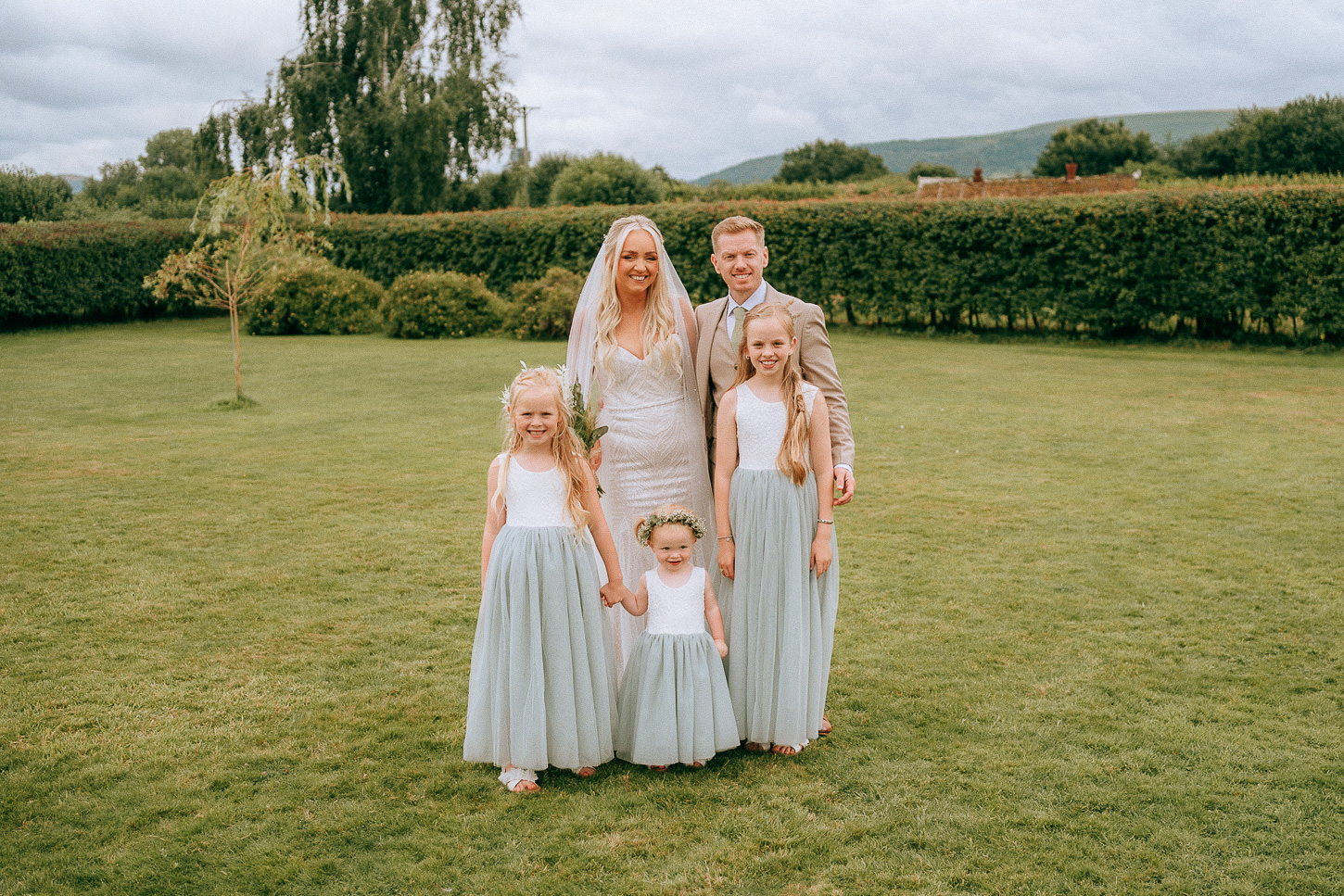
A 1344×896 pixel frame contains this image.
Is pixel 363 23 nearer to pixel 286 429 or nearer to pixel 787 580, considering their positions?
pixel 286 429

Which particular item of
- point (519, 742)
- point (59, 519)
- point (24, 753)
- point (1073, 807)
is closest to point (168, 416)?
point (59, 519)

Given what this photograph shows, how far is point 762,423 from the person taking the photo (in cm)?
381

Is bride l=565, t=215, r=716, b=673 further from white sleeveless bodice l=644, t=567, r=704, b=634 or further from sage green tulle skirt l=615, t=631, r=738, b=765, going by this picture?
sage green tulle skirt l=615, t=631, r=738, b=765

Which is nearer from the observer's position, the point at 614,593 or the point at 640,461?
the point at 614,593

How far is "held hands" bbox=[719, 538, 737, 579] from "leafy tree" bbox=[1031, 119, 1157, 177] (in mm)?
68064

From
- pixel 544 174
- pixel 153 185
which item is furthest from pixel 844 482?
pixel 153 185

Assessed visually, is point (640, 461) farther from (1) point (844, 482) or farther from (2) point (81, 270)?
(2) point (81, 270)

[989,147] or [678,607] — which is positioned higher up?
[989,147]

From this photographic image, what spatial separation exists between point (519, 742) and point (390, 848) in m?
0.54

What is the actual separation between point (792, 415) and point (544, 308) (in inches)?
608

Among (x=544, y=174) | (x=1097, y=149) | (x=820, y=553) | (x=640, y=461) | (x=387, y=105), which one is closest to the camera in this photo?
(x=820, y=553)

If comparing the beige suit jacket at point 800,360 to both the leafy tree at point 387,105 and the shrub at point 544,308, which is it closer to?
the shrub at point 544,308

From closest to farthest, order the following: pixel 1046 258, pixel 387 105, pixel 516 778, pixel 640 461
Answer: pixel 516 778 → pixel 640 461 → pixel 1046 258 → pixel 387 105

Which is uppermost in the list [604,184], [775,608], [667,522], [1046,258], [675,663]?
[604,184]
